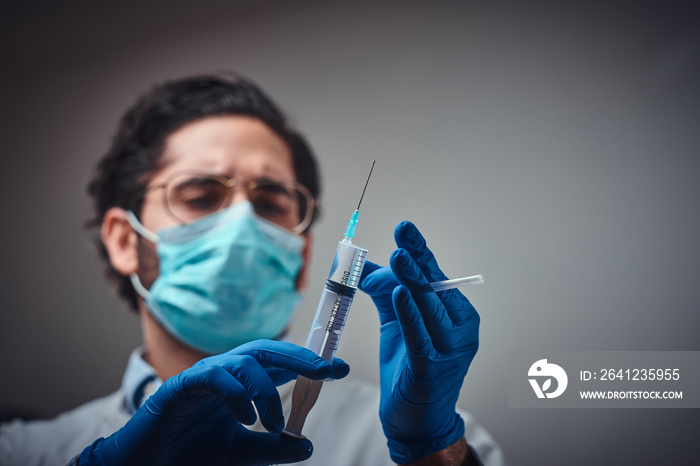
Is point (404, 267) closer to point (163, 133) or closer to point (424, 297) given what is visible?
point (424, 297)

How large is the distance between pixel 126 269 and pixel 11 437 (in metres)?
→ 0.70

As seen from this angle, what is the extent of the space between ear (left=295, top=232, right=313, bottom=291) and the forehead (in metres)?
0.21

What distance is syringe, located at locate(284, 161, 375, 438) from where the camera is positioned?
31.6 inches

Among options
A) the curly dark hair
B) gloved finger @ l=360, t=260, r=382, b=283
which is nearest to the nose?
the curly dark hair

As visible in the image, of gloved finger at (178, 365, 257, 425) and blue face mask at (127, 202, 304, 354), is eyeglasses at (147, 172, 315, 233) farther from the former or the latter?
gloved finger at (178, 365, 257, 425)

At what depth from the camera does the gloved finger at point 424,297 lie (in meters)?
0.76

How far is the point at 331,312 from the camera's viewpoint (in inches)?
31.8

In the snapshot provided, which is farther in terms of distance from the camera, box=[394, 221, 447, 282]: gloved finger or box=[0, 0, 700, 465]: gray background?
box=[0, 0, 700, 465]: gray background

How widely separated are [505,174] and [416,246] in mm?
567

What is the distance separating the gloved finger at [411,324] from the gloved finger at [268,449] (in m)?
0.26

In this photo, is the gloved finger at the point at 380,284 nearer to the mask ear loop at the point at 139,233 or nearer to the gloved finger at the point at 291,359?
the gloved finger at the point at 291,359

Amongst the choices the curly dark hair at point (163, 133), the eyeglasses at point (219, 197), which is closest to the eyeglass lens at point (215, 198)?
the eyeglasses at point (219, 197)

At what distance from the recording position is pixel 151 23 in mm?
1912

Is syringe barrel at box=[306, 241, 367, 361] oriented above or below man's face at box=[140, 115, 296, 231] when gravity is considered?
below
